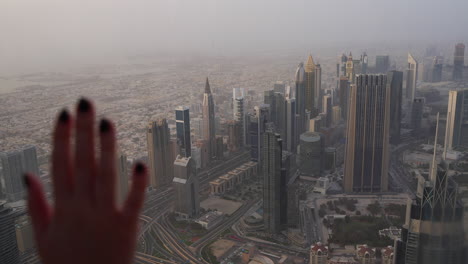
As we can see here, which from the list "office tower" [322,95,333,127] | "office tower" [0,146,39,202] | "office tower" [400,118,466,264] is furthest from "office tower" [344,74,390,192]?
"office tower" [0,146,39,202]

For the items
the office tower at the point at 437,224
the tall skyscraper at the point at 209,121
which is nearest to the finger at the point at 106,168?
the office tower at the point at 437,224

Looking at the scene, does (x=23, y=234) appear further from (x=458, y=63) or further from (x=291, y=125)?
(x=458, y=63)

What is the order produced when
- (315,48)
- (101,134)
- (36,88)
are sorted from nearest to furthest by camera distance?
(101,134) < (36,88) < (315,48)

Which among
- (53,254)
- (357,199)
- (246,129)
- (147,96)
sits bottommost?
(357,199)

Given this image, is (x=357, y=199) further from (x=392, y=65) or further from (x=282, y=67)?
(x=392, y=65)

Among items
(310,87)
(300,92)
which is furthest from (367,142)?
(310,87)

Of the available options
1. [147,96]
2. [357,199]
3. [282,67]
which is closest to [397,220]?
[357,199]
